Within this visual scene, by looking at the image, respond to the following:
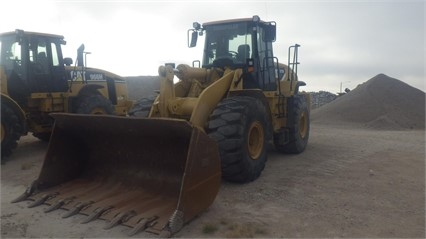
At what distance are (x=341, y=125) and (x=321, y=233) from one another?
13374mm

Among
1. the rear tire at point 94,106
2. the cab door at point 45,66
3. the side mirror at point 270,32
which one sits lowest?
the rear tire at point 94,106

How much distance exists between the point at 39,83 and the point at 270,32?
546 cm

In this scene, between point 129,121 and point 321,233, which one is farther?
point 129,121

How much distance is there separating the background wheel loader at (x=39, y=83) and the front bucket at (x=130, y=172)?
320 cm

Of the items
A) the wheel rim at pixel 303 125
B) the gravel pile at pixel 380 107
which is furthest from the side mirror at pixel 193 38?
the gravel pile at pixel 380 107

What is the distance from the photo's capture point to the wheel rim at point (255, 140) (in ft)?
20.9

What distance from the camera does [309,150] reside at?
31.1 ft

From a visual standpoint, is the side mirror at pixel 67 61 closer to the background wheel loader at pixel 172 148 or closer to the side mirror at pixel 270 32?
the background wheel loader at pixel 172 148

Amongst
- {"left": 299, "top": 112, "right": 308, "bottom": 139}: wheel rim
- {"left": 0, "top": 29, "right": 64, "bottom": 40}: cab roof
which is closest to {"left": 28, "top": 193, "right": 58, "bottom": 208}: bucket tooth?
{"left": 0, "top": 29, "right": 64, "bottom": 40}: cab roof

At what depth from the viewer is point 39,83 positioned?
9.60 m

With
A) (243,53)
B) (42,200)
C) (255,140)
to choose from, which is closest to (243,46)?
(243,53)

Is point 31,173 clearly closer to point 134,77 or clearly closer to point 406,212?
point 406,212

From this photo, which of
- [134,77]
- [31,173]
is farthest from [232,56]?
[134,77]

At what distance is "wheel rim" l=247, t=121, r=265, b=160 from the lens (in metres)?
6.37
